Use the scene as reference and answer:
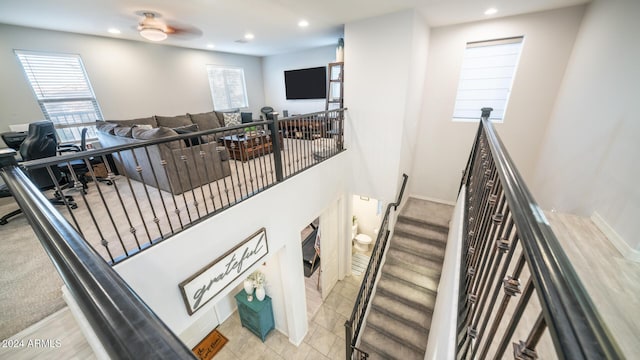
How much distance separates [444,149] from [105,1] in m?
5.80

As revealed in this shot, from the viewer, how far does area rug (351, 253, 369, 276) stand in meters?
6.04

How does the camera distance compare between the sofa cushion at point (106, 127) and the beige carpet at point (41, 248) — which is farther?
the sofa cushion at point (106, 127)

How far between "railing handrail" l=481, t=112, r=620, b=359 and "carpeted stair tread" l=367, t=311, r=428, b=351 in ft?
12.7

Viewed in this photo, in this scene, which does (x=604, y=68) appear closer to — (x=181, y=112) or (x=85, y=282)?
(x=85, y=282)

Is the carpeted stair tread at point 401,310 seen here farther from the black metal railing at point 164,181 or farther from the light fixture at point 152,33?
the light fixture at point 152,33

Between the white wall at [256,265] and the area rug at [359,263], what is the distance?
7.02 ft

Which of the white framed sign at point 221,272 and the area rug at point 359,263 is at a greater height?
the white framed sign at point 221,272

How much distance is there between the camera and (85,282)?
528mm

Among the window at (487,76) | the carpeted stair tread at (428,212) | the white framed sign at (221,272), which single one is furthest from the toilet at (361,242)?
the white framed sign at (221,272)

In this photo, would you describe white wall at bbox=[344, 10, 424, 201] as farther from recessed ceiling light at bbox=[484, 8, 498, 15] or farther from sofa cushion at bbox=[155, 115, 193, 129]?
sofa cushion at bbox=[155, 115, 193, 129]

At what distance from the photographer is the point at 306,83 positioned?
693cm

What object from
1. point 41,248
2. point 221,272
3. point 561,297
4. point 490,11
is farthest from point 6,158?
point 490,11

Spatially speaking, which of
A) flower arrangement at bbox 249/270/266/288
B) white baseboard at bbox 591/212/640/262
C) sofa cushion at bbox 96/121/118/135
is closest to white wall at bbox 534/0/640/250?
white baseboard at bbox 591/212/640/262

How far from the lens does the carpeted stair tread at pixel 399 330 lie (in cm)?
361
